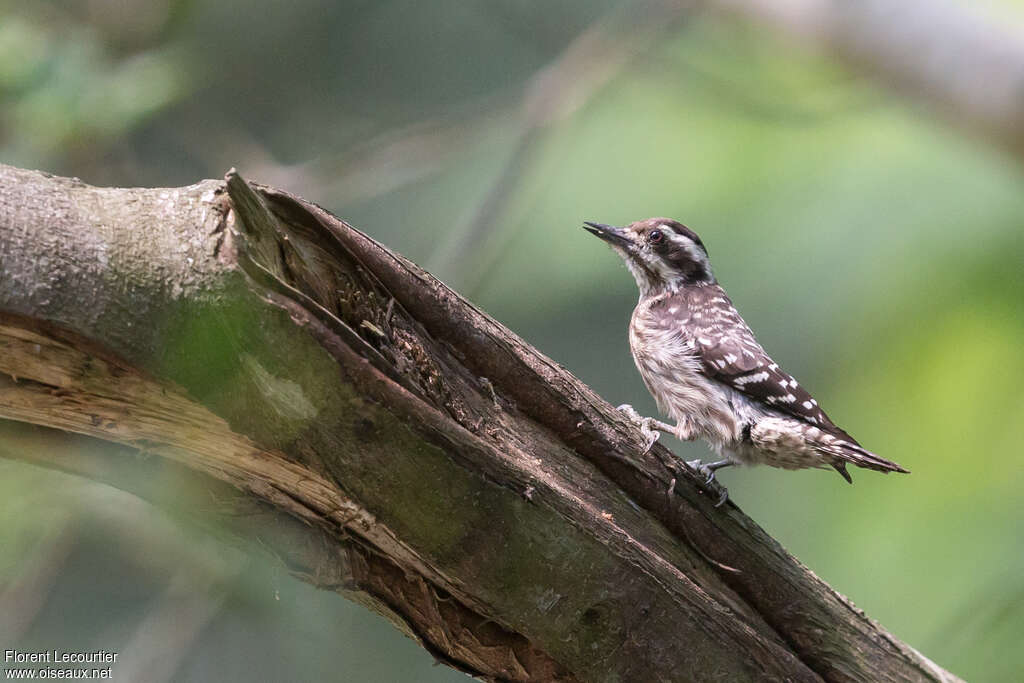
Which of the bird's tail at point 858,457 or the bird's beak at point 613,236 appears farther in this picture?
the bird's beak at point 613,236

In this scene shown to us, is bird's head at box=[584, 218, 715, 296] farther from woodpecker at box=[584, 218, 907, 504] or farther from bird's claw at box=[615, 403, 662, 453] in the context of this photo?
bird's claw at box=[615, 403, 662, 453]

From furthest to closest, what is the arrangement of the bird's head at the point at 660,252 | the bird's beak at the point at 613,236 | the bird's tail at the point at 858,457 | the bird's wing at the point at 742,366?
1. the bird's head at the point at 660,252
2. the bird's beak at the point at 613,236
3. the bird's wing at the point at 742,366
4. the bird's tail at the point at 858,457

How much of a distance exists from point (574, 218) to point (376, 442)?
647 cm

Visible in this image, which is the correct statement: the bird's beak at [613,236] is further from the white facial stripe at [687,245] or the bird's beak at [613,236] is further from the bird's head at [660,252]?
the white facial stripe at [687,245]

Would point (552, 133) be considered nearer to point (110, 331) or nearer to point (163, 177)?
point (163, 177)

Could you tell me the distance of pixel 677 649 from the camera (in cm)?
264

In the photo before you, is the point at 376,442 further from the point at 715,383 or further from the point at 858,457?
the point at 715,383

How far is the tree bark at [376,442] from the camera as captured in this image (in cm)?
197

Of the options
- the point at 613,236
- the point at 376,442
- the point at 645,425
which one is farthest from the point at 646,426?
the point at 613,236

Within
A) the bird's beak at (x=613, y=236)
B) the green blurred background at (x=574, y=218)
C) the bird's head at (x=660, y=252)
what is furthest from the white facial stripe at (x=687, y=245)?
the green blurred background at (x=574, y=218)

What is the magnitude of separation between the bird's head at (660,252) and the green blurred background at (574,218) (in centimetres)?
119

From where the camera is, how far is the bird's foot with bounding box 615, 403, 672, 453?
3.06 meters

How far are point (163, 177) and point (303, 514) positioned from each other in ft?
17.3

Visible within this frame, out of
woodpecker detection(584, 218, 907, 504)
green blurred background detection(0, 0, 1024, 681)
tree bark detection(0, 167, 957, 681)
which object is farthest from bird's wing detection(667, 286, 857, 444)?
green blurred background detection(0, 0, 1024, 681)
